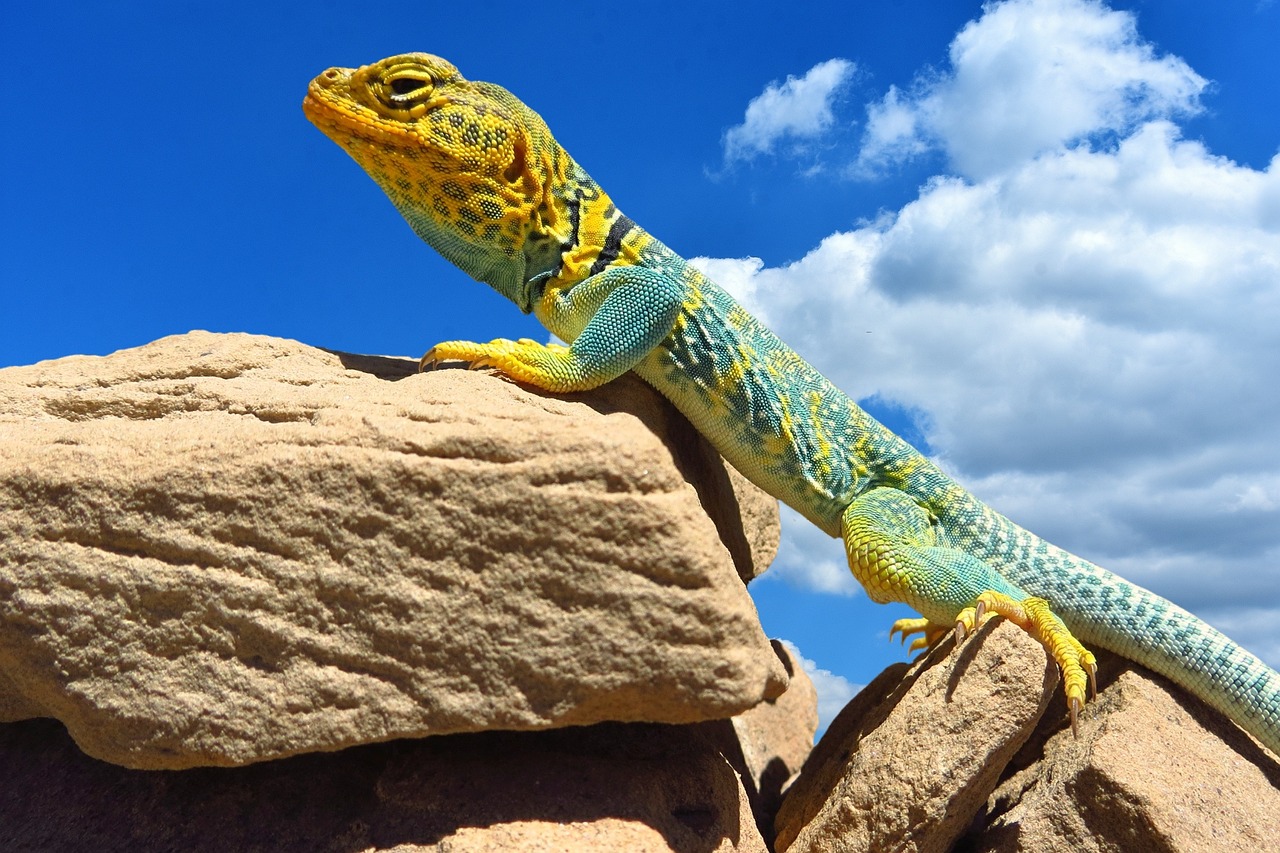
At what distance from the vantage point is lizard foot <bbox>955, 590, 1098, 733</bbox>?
15.4ft

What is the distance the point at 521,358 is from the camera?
4.79 m

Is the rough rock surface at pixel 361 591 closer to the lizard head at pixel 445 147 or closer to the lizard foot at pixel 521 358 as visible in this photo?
the lizard foot at pixel 521 358

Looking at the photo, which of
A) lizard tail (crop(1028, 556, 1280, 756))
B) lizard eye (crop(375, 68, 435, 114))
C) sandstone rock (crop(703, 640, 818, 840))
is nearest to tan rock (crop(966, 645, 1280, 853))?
lizard tail (crop(1028, 556, 1280, 756))

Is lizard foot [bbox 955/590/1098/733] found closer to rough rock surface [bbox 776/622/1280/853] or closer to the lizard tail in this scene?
rough rock surface [bbox 776/622/1280/853]

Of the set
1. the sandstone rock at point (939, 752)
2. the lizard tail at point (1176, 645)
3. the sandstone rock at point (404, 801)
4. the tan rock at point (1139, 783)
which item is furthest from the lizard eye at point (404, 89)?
the tan rock at point (1139, 783)

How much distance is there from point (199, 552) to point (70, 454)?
0.77 m

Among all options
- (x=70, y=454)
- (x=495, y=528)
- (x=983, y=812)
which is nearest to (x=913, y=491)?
(x=983, y=812)

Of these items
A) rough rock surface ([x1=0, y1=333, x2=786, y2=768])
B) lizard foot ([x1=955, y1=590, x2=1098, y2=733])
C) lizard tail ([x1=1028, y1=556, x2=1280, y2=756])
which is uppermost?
lizard tail ([x1=1028, y1=556, x2=1280, y2=756])

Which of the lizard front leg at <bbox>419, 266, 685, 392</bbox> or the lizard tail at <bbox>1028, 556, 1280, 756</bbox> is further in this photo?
the lizard tail at <bbox>1028, 556, 1280, 756</bbox>

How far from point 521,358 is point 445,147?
1334 mm

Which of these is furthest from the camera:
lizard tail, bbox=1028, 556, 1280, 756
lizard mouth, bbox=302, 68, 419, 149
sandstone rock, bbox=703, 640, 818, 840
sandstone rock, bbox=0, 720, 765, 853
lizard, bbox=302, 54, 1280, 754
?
sandstone rock, bbox=703, 640, 818, 840

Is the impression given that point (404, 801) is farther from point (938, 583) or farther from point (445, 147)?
point (445, 147)

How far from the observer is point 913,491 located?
5.96 m

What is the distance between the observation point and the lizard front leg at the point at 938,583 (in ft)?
15.8
